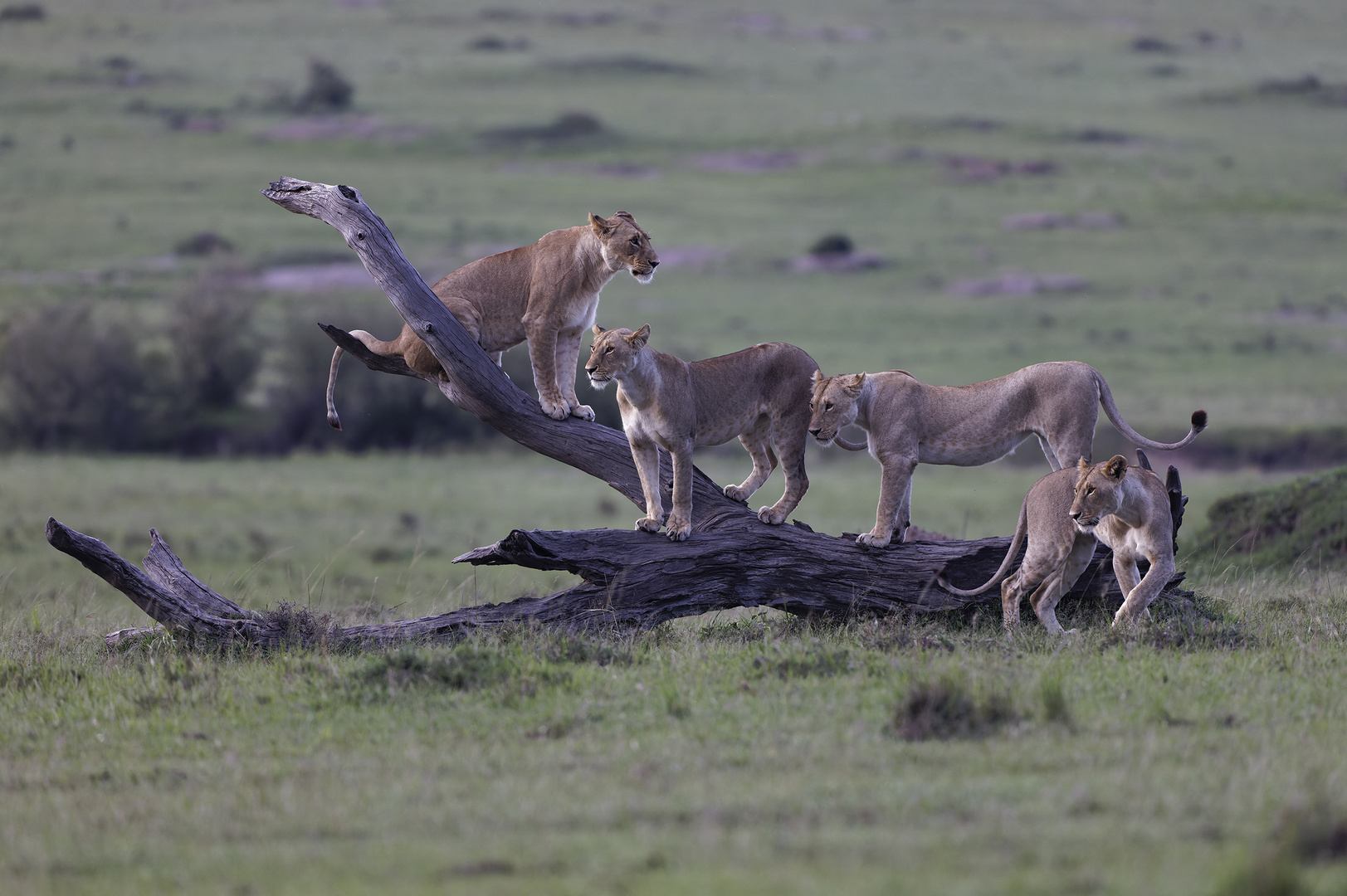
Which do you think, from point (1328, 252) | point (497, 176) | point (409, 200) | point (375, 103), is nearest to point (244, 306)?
point (409, 200)

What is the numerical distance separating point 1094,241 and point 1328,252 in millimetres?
10403

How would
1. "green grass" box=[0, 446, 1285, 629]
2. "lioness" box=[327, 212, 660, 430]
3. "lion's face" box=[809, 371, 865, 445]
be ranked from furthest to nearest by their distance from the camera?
"green grass" box=[0, 446, 1285, 629] < "lioness" box=[327, 212, 660, 430] < "lion's face" box=[809, 371, 865, 445]

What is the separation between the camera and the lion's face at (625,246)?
10.5 metres

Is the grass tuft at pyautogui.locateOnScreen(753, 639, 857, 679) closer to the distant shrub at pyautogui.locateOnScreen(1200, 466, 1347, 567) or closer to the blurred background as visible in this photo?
the blurred background

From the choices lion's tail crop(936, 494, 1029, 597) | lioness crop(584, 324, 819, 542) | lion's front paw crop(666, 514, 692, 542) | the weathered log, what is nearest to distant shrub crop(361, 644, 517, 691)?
the weathered log

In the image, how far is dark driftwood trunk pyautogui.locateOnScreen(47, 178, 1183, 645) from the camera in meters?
10.2

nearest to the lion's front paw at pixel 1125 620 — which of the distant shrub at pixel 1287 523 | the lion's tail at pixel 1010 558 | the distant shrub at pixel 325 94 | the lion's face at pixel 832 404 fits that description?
the lion's tail at pixel 1010 558

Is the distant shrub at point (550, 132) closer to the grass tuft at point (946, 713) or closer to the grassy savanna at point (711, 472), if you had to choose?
the grassy savanna at point (711, 472)

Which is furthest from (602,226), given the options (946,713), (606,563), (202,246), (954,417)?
(202,246)

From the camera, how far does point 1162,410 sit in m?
37.5

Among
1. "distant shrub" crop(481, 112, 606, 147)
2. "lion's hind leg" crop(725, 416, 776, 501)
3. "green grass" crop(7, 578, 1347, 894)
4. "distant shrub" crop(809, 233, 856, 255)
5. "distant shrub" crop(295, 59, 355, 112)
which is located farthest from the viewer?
"distant shrub" crop(295, 59, 355, 112)

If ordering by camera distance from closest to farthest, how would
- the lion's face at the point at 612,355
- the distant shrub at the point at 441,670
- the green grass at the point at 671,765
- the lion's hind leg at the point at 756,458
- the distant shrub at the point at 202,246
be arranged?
1. the green grass at the point at 671,765
2. the distant shrub at the point at 441,670
3. the lion's face at the point at 612,355
4. the lion's hind leg at the point at 756,458
5. the distant shrub at the point at 202,246

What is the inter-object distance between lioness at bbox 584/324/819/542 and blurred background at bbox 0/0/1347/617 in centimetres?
225

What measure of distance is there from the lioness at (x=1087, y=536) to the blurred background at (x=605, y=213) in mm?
4781
